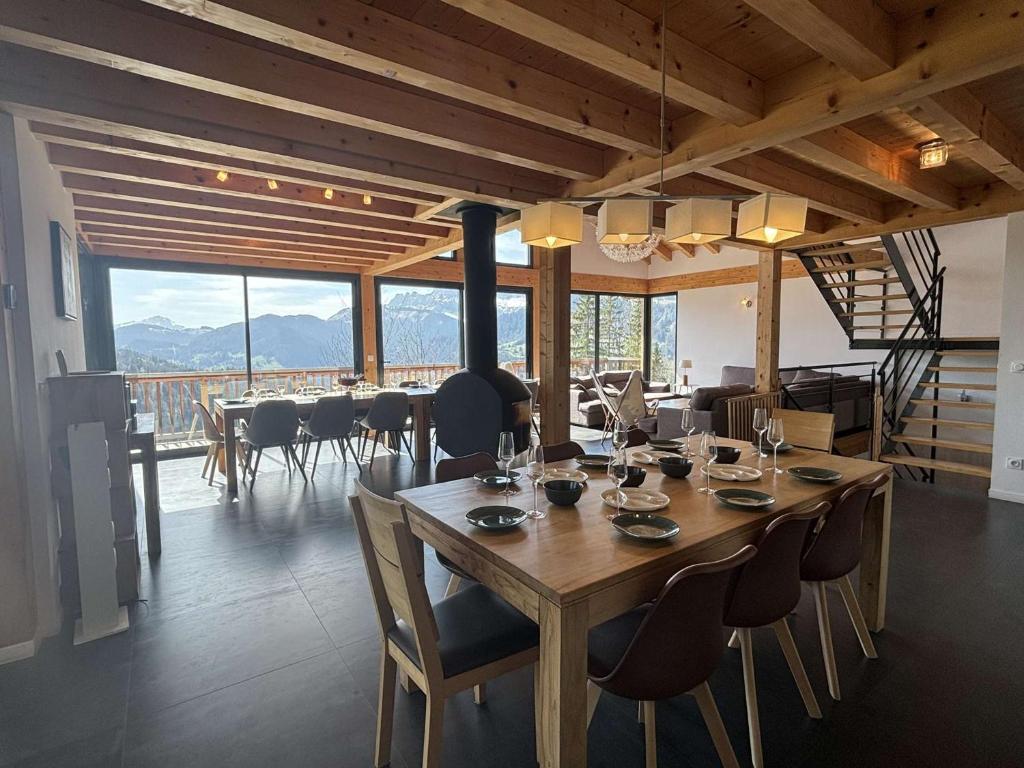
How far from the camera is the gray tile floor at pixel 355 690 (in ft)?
5.74

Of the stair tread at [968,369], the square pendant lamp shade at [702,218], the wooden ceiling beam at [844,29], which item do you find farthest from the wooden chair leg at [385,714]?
the stair tread at [968,369]

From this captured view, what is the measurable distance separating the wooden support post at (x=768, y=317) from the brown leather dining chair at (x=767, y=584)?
455cm

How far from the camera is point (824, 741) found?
1.78 meters

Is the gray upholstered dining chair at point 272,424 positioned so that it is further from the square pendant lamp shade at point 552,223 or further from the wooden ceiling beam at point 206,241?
the square pendant lamp shade at point 552,223

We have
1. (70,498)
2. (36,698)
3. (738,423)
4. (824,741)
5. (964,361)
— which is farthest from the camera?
(964,361)

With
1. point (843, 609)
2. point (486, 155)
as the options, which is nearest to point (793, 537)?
point (843, 609)

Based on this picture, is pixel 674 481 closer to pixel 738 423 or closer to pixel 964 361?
pixel 738 423

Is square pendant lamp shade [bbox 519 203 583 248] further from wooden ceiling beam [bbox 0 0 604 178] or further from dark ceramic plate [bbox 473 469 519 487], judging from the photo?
dark ceramic plate [bbox 473 469 519 487]

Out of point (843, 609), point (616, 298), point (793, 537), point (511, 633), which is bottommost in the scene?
point (843, 609)

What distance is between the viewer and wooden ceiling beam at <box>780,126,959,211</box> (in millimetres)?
3037

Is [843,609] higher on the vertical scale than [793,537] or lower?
lower

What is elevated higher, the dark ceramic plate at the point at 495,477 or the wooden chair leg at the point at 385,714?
the dark ceramic plate at the point at 495,477

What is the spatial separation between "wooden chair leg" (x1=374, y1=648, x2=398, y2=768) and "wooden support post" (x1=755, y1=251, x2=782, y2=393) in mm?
5410

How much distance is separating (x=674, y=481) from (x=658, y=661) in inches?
42.0
